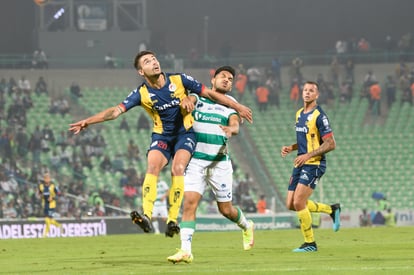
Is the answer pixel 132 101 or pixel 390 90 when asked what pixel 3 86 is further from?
pixel 132 101

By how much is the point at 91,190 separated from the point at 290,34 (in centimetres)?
2032

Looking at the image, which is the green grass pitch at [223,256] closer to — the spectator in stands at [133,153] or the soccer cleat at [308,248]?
the soccer cleat at [308,248]

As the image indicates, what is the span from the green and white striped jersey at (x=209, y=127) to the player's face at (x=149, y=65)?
867 millimetres

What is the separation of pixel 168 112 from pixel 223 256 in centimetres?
263

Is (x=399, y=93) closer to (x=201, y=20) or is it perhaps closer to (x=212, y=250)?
(x=201, y=20)

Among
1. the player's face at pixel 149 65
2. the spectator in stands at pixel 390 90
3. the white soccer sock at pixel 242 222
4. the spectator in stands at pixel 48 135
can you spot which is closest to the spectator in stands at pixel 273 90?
the spectator in stands at pixel 390 90

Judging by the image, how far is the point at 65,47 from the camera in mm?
53250

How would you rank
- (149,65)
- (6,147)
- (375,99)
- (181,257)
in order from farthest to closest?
(375,99) → (6,147) → (149,65) → (181,257)

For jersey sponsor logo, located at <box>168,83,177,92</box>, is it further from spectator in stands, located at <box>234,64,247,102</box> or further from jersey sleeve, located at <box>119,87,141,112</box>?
spectator in stands, located at <box>234,64,247,102</box>

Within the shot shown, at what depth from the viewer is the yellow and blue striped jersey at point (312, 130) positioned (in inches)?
713

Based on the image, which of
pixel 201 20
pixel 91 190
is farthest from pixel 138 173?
pixel 201 20

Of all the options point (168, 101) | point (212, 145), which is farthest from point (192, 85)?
point (212, 145)

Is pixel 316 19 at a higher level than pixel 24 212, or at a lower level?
higher

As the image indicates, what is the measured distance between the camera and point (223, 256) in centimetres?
1700
